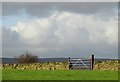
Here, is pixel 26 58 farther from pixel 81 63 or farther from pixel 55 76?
pixel 55 76

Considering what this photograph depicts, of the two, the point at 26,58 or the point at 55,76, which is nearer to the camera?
the point at 55,76

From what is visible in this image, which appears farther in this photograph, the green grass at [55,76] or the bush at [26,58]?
the bush at [26,58]

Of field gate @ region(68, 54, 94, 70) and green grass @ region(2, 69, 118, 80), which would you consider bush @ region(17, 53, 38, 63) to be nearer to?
field gate @ region(68, 54, 94, 70)

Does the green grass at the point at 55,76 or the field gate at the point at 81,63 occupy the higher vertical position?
the field gate at the point at 81,63

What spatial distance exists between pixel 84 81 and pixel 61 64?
26129 mm

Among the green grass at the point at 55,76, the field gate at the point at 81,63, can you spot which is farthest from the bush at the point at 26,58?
the green grass at the point at 55,76

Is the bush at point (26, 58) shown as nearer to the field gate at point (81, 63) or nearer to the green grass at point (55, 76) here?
the field gate at point (81, 63)

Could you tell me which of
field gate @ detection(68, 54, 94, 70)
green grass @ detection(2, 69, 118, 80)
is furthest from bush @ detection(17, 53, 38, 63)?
green grass @ detection(2, 69, 118, 80)

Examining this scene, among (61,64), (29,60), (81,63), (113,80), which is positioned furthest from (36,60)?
(113,80)

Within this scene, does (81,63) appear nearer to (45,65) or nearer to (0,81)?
(45,65)

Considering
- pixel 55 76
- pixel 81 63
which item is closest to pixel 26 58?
pixel 81 63

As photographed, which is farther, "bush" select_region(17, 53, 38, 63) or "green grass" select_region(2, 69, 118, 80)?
"bush" select_region(17, 53, 38, 63)

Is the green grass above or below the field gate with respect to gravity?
below

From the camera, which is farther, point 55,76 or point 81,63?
point 81,63
